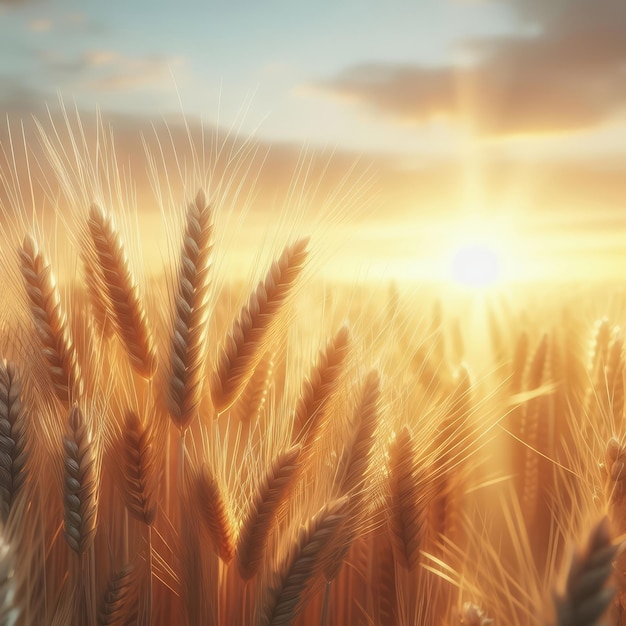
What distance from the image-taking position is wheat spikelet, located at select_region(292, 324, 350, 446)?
2.59 ft

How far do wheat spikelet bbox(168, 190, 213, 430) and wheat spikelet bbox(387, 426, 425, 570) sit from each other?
26 centimetres

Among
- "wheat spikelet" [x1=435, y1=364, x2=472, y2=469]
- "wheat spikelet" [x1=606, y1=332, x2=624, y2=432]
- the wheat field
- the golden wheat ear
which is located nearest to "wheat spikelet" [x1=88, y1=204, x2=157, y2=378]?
the wheat field

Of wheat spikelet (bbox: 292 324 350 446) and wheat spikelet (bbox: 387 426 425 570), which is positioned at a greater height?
wheat spikelet (bbox: 292 324 350 446)

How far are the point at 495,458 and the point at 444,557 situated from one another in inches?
8.5

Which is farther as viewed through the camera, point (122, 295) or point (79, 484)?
point (122, 295)

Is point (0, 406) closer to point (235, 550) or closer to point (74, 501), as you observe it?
point (74, 501)

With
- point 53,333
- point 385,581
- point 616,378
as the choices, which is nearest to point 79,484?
point 53,333

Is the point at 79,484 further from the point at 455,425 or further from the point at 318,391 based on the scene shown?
the point at 455,425

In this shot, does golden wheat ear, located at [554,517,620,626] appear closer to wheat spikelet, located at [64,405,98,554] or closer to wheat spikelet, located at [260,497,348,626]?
wheat spikelet, located at [260,497,348,626]

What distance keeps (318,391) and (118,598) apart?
0.36m

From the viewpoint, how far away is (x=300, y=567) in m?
0.69

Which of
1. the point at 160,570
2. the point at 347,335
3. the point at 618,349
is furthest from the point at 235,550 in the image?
the point at 618,349

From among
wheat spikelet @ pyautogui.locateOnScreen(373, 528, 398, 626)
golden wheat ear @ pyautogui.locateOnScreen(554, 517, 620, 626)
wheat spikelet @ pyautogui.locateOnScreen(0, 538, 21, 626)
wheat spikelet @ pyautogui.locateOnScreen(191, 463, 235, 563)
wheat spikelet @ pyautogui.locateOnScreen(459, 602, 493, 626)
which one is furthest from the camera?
wheat spikelet @ pyautogui.locateOnScreen(373, 528, 398, 626)

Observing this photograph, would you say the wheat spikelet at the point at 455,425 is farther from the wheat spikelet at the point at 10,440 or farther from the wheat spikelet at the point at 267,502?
the wheat spikelet at the point at 10,440
